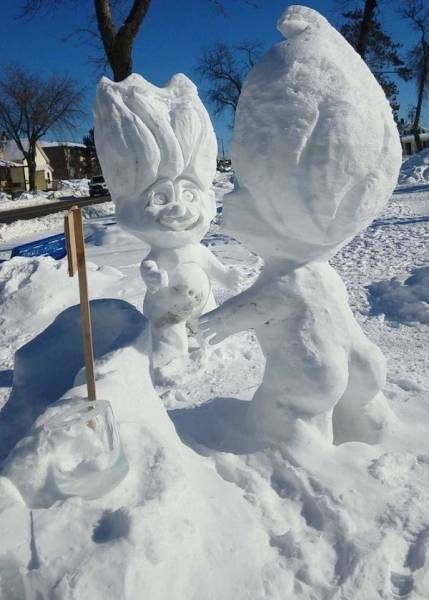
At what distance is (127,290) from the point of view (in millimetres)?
4996

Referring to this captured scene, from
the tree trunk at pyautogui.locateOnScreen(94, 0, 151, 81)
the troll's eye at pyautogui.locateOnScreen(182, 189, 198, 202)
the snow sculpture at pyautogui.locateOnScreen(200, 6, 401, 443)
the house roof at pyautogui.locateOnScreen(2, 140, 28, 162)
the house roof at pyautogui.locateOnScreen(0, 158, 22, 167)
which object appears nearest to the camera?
the snow sculpture at pyautogui.locateOnScreen(200, 6, 401, 443)

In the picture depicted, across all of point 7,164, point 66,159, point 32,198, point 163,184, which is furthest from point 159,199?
point 66,159

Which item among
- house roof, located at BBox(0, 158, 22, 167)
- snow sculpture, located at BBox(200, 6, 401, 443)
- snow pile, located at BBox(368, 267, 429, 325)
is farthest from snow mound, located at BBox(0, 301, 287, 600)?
house roof, located at BBox(0, 158, 22, 167)

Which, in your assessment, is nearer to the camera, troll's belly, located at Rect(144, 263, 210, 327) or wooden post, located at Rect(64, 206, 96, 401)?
wooden post, located at Rect(64, 206, 96, 401)

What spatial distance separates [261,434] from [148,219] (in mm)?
1633

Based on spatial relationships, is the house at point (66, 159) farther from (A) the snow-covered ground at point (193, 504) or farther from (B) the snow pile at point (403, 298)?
(A) the snow-covered ground at point (193, 504)

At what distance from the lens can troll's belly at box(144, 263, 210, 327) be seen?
10.6 ft

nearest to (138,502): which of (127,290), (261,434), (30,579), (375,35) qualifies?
(30,579)

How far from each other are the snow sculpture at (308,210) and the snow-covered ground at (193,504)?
8.4 inches

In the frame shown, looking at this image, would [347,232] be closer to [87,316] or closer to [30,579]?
[87,316]

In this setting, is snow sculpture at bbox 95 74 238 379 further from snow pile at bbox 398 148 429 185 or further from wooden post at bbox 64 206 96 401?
snow pile at bbox 398 148 429 185

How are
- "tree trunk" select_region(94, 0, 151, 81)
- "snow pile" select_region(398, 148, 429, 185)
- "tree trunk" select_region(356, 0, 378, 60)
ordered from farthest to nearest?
"snow pile" select_region(398, 148, 429, 185)
"tree trunk" select_region(356, 0, 378, 60)
"tree trunk" select_region(94, 0, 151, 81)

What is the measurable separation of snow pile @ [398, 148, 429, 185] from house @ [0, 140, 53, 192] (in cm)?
2673

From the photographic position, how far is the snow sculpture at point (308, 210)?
67.5 inches
